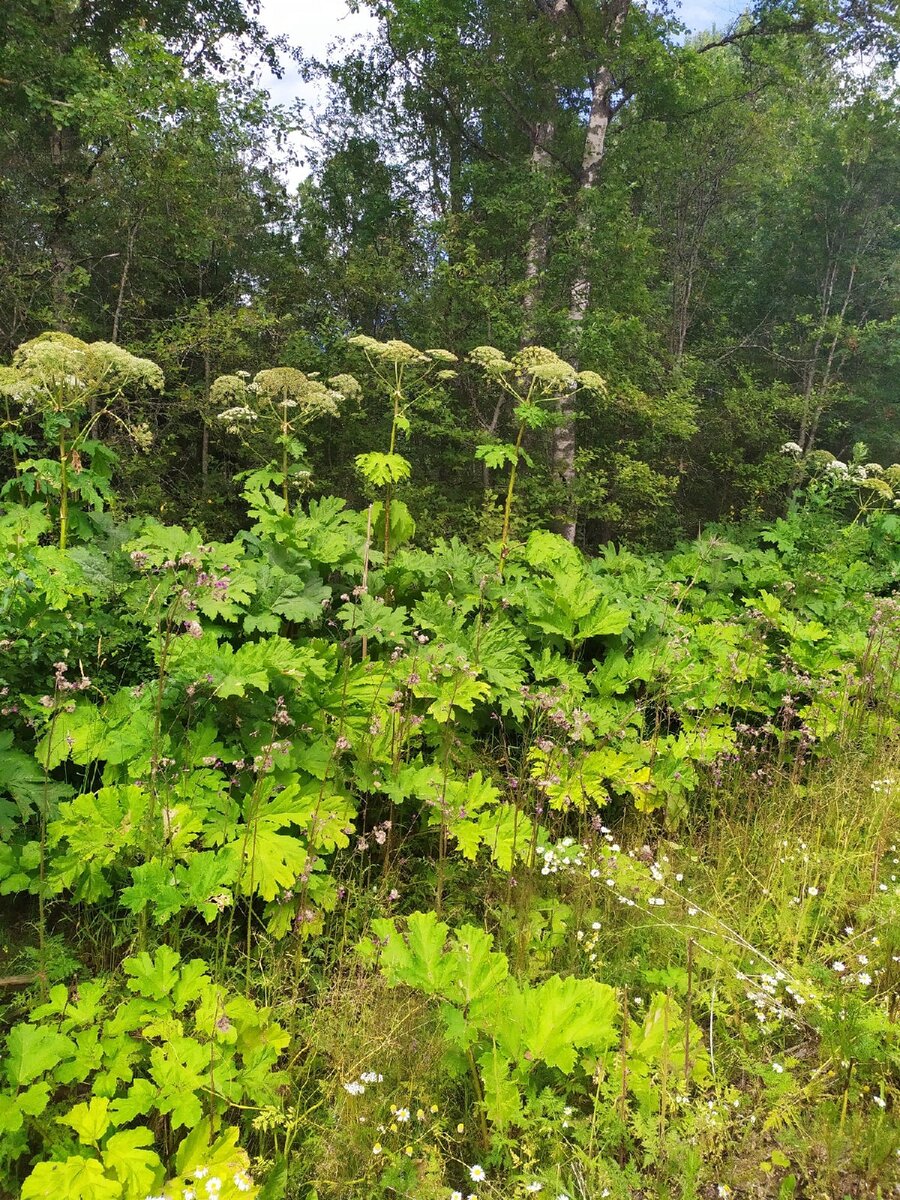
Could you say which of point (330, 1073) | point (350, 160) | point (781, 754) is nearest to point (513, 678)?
point (781, 754)

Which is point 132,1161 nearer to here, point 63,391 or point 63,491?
point 63,491

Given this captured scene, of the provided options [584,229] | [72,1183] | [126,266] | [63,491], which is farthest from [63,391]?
[584,229]

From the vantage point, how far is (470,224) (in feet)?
29.3

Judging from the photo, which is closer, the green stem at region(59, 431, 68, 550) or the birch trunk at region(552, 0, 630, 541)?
the green stem at region(59, 431, 68, 550)

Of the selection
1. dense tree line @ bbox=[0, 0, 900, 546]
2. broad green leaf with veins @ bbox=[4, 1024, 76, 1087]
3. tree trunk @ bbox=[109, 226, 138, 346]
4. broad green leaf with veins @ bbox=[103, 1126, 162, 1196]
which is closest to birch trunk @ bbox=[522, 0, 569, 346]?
dense tree line @ bbox=[0, 0, 900, 546]

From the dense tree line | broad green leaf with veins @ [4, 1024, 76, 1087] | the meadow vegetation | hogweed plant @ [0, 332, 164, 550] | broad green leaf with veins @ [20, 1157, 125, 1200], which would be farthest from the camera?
the dense tree line

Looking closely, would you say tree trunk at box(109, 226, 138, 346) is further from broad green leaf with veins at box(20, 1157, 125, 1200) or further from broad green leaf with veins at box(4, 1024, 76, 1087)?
broad green leaf with veins at box(20, 1157, 125, 1200)

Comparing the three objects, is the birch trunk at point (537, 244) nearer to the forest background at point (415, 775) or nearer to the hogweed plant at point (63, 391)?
the forest background at point (415, 775)

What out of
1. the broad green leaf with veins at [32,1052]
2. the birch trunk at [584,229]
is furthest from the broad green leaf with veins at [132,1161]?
the birch trunk at [584,229]

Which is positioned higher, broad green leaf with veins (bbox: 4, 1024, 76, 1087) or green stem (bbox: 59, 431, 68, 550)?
green stem (bbox: 59, 431, 68, 550)

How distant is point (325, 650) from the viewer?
2.85 m

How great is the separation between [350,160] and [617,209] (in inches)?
190

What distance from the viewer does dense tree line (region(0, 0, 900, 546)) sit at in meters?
7.60

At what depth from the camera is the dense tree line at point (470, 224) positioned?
7.60 meters
